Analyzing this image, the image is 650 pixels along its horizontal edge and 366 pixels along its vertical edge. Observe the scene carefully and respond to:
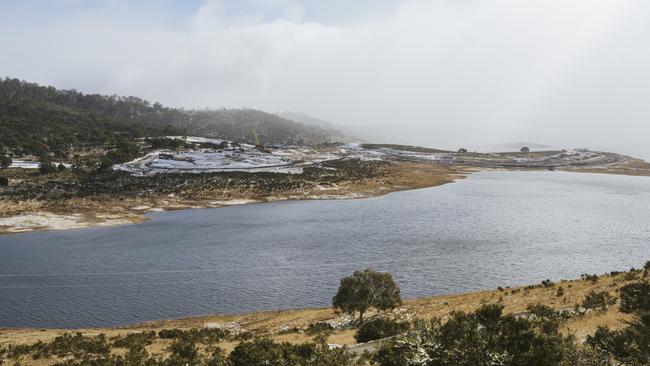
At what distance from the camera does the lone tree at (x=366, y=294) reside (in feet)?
117

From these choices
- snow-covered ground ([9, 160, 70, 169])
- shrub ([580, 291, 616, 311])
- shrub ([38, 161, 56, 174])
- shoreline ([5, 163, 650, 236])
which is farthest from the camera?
snow-covered ground ([9, 160, 70, 169])

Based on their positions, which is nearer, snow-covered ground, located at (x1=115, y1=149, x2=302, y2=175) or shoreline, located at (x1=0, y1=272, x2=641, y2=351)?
shoreline, located at (x1=0, y1=272, x2=641, y2=351)

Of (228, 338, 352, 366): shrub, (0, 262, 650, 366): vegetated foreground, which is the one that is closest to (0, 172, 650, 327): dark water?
(0, 262, 650, 366): vegetated foreground

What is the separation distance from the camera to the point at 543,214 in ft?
288

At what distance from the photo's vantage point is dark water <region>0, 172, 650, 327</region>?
4716 centimetres

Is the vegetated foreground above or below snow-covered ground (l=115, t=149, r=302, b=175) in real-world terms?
below

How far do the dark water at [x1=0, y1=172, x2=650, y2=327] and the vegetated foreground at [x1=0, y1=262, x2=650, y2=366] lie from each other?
6721 mm

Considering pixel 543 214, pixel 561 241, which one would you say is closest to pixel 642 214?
pixel 543 214

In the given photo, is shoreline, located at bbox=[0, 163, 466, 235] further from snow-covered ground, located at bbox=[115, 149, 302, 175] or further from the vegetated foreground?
the vegetated foreground

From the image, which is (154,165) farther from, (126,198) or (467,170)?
(467,170)

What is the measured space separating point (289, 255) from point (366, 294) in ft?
88.6

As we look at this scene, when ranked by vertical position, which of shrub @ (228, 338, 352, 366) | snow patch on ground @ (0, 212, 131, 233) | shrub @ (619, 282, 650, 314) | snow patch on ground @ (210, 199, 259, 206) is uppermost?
shrub @ (619, 282, 650, 314)

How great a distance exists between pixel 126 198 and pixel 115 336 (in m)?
84.9

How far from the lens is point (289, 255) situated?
6147cm
